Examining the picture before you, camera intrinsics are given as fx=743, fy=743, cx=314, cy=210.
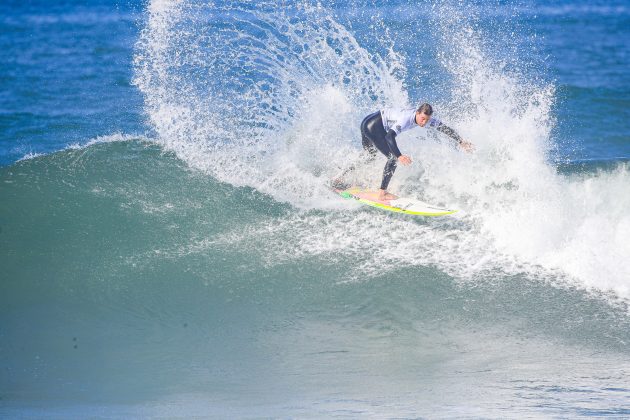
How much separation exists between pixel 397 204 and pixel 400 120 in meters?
1.32

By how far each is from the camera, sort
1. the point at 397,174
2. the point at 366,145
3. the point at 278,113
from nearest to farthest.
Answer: the point at 366,145
the point at 397,174
the point at 278,113

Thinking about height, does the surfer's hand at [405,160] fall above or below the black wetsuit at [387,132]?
below

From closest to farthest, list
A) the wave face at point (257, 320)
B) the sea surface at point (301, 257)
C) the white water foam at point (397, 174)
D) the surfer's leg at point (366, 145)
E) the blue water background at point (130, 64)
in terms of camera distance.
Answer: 1. the wave face at point (257, 320)
2. the sea surface at point (301, 257)
3. the white water foam at point (397, 174)
4. the surfer's leg at point (366, 145)
5. the blue water background at point (130, 64)

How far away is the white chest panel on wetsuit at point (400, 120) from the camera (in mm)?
11523

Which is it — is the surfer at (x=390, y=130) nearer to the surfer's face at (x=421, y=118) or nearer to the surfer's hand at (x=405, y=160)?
the surfer's face at (x=421, y=118)

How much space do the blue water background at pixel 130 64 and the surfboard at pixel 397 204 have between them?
16.5 ft

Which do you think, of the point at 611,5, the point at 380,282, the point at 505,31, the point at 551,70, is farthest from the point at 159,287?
the point at 611,5

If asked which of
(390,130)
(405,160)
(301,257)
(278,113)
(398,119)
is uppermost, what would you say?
(278,113)

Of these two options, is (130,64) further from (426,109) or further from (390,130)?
(426,109)

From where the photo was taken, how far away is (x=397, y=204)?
11.7 meters

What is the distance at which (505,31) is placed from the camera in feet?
71.7

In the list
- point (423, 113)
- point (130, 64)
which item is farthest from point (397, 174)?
point (130, 64)

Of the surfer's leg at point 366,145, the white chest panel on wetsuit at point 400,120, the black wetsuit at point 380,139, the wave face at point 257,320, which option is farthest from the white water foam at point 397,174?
the white chest panel on wetsuit at point 400,120

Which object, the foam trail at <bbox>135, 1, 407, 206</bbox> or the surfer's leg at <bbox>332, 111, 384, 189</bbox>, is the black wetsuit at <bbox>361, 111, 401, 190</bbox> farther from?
the foam trail at <bbox>135, 1, 407, 206</bbox>
